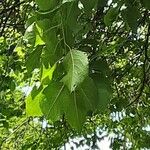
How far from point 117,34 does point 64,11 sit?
7.50 ft

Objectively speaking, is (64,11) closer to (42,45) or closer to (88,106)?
(42,45)

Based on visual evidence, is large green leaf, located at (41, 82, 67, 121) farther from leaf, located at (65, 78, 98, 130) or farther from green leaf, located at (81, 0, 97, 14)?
green leaf, located at (81, 0, 97, 14)

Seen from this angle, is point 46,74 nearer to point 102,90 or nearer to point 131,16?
point 102,90

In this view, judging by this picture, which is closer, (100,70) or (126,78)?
(100,70)

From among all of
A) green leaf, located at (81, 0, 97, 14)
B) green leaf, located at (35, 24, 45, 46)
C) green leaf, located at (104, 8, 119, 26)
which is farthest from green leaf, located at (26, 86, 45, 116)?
green leaf, located at (104, 8, 119, 26)

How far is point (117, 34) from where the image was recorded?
10.8 ft

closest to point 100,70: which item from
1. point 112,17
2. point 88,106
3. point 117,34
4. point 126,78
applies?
point 88,106

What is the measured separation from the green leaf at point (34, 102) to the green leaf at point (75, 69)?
5.9 inches

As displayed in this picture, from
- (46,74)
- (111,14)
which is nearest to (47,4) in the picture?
(46,74)

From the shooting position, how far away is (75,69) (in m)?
0.91

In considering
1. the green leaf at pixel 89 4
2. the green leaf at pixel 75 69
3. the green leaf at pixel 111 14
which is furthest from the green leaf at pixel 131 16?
the green leaf at pixel 75 69

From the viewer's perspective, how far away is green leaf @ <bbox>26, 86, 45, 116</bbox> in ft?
3.52

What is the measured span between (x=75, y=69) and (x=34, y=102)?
0.21m

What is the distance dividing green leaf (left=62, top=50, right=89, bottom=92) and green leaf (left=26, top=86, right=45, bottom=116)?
0.49 ft
